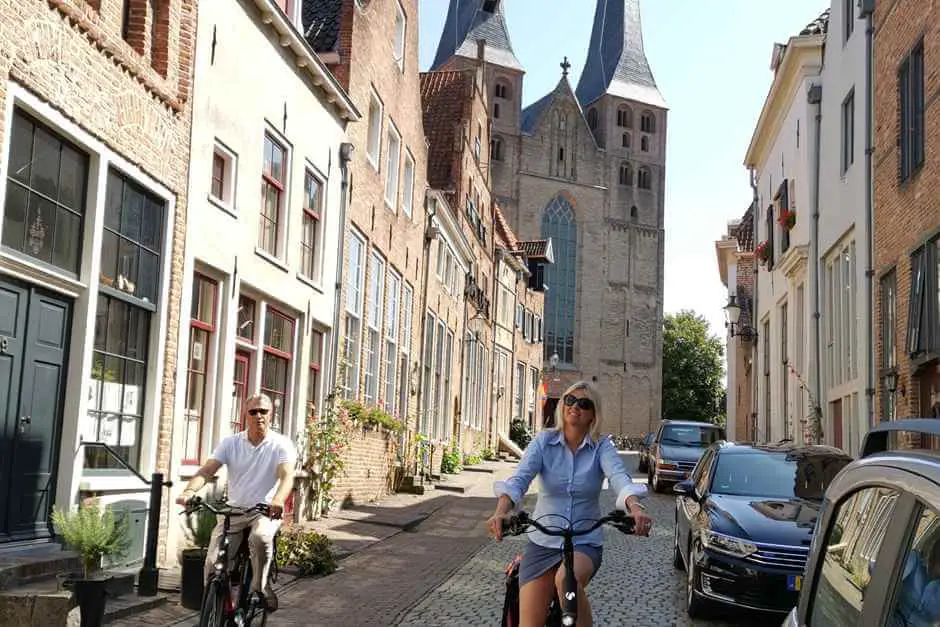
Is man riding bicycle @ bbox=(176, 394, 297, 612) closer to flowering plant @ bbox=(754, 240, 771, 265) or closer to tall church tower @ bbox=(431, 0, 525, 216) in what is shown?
flowering plant @ bbox=(754, 240, 771, 265)

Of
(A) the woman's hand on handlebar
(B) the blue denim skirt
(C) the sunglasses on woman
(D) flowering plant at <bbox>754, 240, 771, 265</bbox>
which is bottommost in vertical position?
(B) the blue denim skirt

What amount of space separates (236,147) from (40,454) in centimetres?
489

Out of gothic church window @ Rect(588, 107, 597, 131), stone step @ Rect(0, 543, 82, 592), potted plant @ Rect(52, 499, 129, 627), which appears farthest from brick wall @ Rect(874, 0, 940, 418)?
gothic church window @ Rect(588, 107, 597, 131)

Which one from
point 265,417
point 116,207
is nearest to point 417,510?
point 116,207

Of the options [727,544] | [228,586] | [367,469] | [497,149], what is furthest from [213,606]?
[497,149]

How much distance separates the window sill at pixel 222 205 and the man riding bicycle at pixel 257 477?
5.21 m

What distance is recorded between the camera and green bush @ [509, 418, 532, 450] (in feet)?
145

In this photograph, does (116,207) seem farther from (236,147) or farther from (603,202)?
(603,202)

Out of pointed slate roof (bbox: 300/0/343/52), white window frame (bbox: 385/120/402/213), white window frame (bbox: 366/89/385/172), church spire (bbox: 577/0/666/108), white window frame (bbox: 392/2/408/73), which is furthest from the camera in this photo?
church spire (bbox: 577/0/666/108)

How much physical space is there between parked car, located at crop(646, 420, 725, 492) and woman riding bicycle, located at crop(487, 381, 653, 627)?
1797 centimetres

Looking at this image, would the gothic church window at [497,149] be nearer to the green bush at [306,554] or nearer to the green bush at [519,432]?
the green bush at [519,432]

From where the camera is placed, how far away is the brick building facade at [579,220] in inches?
2899

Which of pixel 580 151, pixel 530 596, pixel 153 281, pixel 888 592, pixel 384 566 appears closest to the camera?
pixel 888 592

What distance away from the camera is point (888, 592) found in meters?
2.48
